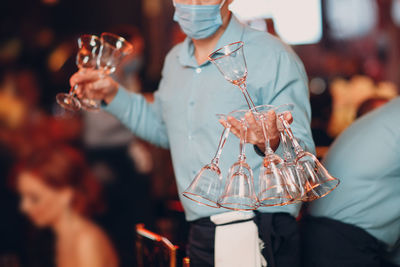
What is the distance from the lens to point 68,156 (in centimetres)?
283

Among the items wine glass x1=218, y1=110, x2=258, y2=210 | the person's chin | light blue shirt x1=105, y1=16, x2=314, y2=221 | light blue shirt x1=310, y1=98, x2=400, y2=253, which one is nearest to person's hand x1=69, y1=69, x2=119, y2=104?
light blue shirt x1=105, y1=16, x2=314, y2=221

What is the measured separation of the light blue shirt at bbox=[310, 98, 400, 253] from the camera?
163 centimetres

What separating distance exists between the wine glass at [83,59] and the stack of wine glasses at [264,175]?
62 centimetres

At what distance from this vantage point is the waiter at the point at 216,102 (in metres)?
1.45

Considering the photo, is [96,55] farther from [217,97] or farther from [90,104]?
[217,97]

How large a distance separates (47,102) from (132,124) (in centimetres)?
216

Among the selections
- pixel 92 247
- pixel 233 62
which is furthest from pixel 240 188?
pixel 92 247

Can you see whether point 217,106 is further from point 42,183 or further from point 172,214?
point 172,214

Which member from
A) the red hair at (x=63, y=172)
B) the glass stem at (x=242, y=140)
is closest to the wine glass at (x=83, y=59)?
the glass stem at (x=242, y=140)

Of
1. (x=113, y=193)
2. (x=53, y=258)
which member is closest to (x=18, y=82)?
(x=113, y=193)

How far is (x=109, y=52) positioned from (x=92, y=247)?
149cm

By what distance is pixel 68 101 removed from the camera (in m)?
1.64

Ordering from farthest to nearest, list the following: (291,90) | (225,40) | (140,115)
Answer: (140,115) → (225,40) → (291,90)

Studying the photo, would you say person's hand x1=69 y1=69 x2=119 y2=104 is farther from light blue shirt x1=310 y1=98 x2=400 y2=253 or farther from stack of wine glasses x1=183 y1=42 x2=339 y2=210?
light blue shirt x1=310 y1=98 x2=400 y2=253
